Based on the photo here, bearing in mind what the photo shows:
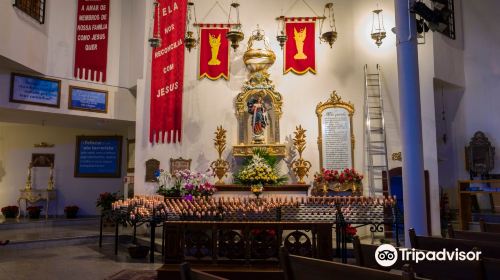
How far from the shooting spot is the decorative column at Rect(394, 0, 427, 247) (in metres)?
5.07

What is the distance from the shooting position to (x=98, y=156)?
1300cm

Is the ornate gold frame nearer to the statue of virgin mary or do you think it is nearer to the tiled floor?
the statue of virgin mary

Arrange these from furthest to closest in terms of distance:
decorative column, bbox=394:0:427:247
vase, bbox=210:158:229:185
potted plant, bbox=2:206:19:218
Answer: potted plant, bbox=2:206:19:218 < vase, bbox=210:158:229:185 < decorative column, bbox=394:0:427:247

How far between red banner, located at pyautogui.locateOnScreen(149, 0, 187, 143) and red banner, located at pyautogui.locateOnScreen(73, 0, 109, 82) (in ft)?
4.98

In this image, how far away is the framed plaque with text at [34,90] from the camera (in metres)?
8.94

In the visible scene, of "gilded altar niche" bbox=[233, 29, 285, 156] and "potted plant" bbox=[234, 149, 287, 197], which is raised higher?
"gilded altar niche" bbox=[233, 29, 285, 156]

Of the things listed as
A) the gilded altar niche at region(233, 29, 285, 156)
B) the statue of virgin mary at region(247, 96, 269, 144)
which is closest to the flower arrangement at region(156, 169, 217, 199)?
the gilded altar niche at region(233, 29, 285, 156)

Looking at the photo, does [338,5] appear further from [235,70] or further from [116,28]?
[116,28]

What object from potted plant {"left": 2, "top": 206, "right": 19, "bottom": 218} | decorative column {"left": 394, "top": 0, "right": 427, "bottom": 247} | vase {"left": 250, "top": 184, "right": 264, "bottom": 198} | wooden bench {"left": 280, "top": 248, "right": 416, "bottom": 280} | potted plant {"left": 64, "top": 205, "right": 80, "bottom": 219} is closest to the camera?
wooden bench {"left": 280, "top": 248, "right": 416, "bottom": 280}

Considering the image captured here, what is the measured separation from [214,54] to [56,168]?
678cm

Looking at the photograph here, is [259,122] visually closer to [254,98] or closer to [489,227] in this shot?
[254,98]

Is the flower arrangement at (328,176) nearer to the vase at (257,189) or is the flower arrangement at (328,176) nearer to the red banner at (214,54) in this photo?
the vase at (257,189)

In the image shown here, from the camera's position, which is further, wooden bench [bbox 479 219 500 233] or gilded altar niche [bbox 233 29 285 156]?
gilded altar niche [bbox 233 29 285 156]

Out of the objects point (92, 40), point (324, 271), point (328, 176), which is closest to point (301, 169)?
point (328, 176)
